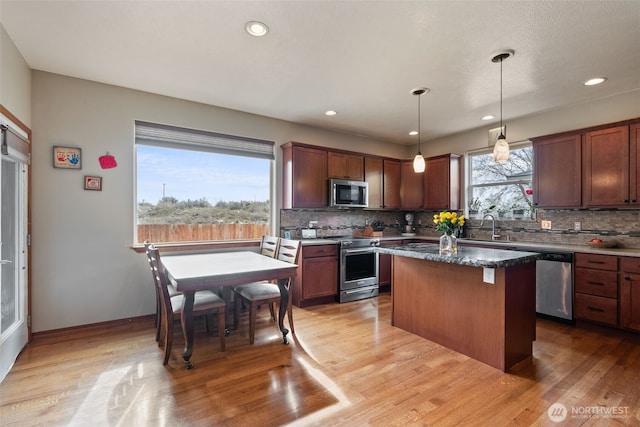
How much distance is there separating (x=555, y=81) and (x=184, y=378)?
4.39 meters

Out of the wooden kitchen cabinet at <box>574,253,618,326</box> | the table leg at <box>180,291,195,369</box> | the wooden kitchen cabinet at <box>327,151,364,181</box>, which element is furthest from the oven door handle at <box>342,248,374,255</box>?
the wooden kitchen cabinet at <box>574,253,618,326</box>

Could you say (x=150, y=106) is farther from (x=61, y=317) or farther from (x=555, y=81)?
(x=555, y=81)

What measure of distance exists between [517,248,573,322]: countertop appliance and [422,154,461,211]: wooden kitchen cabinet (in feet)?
5.23

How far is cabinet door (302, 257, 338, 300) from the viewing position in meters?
4.04

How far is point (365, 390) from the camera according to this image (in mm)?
2117

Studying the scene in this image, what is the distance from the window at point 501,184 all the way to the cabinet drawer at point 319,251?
2478 millimetres

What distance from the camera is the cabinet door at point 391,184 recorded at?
537cm

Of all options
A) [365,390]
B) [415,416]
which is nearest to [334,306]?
[365,390]

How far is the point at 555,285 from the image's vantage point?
349cm

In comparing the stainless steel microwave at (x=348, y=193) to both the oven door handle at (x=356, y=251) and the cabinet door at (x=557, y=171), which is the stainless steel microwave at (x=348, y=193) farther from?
the cabinet door at (x=557, y=171)

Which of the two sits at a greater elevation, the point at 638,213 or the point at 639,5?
the point at 639,5

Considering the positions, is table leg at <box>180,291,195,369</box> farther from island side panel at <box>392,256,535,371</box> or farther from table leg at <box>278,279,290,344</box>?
island side panel at <box>392,256,535,371</box>

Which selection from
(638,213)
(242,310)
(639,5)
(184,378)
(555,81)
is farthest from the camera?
(242,310)

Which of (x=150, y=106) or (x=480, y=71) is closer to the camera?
(x=480, y=71)
